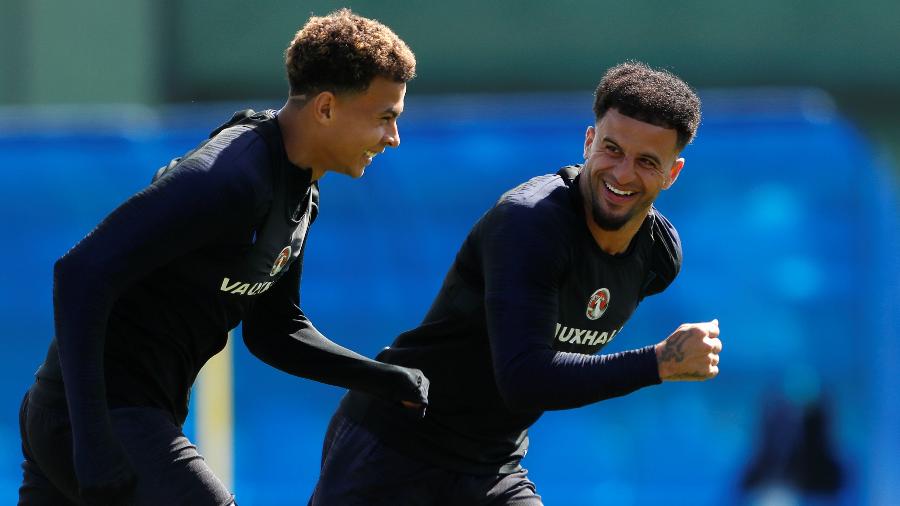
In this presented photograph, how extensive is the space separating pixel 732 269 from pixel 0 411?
3588 mm

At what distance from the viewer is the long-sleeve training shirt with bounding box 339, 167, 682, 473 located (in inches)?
133

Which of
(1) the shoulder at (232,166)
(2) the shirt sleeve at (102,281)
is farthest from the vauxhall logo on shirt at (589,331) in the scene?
(2) the shirt sleeve at (102,281)

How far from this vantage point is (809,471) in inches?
268

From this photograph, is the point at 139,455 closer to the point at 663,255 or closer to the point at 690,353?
the point at 690,353

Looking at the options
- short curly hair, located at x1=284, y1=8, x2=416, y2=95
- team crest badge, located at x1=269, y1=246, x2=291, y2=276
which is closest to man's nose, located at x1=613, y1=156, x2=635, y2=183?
short curly hair, located at x1=284, y1=8, x2=416, y2=95

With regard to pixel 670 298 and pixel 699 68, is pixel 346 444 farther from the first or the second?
pixel 699 68

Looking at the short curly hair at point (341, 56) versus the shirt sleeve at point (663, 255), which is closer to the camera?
the short curly hair at point (341, 56)

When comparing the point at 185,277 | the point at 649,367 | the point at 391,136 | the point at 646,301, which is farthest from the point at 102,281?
the point at 646,301

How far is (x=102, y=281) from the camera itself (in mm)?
3092

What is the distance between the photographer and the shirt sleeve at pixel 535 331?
131 inches

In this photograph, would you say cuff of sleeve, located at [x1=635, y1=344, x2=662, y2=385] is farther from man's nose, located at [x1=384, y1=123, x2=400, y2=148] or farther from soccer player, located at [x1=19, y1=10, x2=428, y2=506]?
man's nose, located at [x1=384, y1=123, x2=400, y2=148]

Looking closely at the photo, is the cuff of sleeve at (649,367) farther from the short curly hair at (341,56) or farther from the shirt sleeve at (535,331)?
the short curly hair at (341,56)

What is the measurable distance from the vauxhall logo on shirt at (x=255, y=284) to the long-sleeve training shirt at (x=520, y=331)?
0.45 meters

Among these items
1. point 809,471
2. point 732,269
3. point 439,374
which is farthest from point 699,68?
point 439,374
